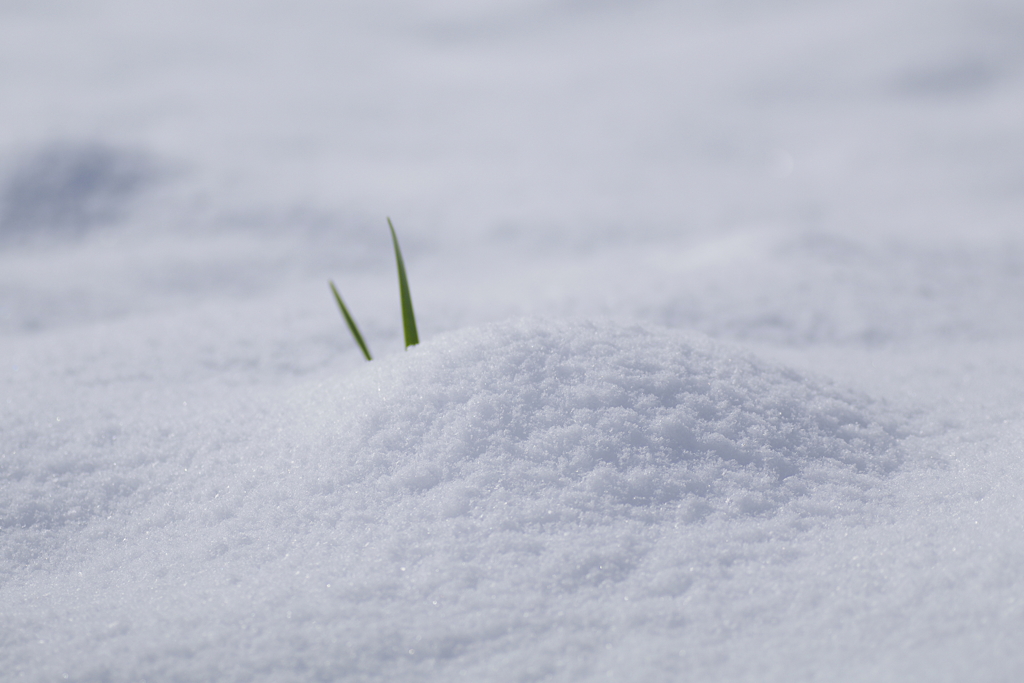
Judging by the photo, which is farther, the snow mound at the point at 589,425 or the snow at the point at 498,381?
the snow mound at the point at 589,425

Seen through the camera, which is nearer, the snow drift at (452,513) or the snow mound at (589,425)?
the snow drift at (452,513)

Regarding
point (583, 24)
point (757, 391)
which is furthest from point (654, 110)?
point (757, 391)

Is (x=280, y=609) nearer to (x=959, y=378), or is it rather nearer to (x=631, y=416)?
(x=631, y=416)

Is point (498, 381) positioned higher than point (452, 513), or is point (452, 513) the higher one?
point (498, 381)

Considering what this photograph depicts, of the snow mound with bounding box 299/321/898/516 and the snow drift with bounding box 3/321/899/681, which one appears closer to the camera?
the snow drift with bounding box 3/321/899/681

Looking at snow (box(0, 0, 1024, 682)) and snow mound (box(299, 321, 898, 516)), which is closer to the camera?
snow (box(0, 0, 1024, 682))
